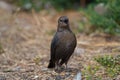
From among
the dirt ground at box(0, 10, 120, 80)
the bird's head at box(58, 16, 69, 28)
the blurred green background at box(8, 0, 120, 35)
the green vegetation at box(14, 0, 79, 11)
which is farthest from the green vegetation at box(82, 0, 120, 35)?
the green vegetation at box(14, 0, 79, 11)

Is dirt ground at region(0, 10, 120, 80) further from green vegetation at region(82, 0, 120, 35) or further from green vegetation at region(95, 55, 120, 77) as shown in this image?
green vegetation at region(95, 55, 120, 77)

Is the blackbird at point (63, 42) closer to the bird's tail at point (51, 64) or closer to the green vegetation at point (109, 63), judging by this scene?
the bird's tail at point (51, 64)

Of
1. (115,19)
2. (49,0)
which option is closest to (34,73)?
(115,19)

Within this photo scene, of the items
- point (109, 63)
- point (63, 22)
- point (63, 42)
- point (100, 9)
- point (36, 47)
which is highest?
point (63, 22)

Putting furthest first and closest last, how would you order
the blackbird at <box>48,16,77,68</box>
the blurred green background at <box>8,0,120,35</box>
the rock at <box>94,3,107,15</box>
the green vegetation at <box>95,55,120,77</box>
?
the rock at <box>94,3,107,15</box> → the blurred green background at <box>8,0,120,35</box> → the blackbird at <box>48,16,77,68</box> → the green vegetation at <box>95,55,120,77</box>

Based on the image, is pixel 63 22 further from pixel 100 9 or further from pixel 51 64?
pixel 100 9

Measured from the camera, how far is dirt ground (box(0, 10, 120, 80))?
5477mm

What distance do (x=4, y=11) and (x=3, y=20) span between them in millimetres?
719

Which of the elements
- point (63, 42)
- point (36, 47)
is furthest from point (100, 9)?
point (63, 42)

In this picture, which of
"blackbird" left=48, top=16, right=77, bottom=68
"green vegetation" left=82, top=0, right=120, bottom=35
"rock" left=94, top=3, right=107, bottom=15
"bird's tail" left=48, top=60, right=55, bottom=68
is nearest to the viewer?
"blackbird" left=48, top=16, right=77, bottom=68

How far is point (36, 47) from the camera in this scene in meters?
7.39

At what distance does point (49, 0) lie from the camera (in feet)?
32.6

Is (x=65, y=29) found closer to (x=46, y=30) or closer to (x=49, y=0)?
(x=46, y=30)

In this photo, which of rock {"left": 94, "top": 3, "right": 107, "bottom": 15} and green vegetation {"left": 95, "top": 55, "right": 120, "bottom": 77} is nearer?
green vegetation {"left": 95, "top": 55, "right": 120, "bottom": 77}
